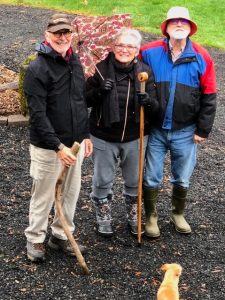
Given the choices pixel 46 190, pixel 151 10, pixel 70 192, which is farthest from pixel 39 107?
pixel 151 10

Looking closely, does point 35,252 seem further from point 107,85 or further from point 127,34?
point 127,34

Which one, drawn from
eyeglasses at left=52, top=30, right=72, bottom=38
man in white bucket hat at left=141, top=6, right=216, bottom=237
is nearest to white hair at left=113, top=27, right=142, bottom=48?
man in white bucket hat at left=141, top=6, right=216, bottom=237

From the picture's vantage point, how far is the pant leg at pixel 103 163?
182 inches

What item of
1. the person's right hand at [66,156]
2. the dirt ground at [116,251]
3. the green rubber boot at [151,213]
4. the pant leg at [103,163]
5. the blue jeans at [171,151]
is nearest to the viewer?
the person's right hand at [66,156]

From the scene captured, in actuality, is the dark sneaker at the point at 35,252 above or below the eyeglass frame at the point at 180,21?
below

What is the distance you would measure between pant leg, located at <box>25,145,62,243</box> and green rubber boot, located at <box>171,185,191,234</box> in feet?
4.54

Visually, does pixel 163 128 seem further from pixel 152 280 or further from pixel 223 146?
pixel 223 146

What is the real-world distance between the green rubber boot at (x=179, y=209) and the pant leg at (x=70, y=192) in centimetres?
113

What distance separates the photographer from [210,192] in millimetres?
6203

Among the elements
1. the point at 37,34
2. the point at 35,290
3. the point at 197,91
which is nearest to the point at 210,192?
the point at 197,91

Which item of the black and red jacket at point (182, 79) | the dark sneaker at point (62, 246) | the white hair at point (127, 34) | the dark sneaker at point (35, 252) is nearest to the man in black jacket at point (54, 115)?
the dark sneaker at point (35, 252)

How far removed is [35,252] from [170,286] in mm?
1373

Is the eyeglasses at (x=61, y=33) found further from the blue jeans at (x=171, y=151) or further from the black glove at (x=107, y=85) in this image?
the blue jeans at (x=171, y=151)

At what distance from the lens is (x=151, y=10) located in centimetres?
1540
